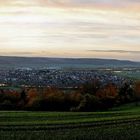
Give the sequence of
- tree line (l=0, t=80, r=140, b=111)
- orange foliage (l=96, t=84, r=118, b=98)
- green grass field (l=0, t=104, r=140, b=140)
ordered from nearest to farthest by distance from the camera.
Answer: green grass field (l=0, t=104, r=140, b=140)
tree line (l=0, t=80, r=140, b=111)
orange foliage (l=96, t=84, r=118, b=98)

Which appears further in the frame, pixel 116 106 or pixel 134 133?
pixel 116 106

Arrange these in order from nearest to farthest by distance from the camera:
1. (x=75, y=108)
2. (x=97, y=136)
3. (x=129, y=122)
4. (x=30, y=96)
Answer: (x=97, y=136)
(x=129, y=122)
(x=75, y=108)
(x=30, y=96)

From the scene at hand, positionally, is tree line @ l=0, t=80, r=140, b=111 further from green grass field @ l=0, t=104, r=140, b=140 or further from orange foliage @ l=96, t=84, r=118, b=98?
green grass field @ l=0, t=104, r=140, b=140

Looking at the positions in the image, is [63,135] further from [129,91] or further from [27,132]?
→ [129,91]

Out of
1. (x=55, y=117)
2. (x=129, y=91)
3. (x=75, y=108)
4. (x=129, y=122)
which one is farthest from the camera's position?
(x=129, y=91)

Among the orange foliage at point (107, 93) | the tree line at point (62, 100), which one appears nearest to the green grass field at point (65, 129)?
the tree line at point (62, 100)

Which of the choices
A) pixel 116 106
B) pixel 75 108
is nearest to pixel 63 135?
pixel 75 108

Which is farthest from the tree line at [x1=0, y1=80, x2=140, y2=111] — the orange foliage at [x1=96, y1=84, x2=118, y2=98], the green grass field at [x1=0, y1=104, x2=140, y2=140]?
the green grass field at [x1=0, y1=104, x2=140, y2=140]

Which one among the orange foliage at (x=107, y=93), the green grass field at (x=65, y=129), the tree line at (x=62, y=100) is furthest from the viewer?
the orange foliage at (x=107, y=93)

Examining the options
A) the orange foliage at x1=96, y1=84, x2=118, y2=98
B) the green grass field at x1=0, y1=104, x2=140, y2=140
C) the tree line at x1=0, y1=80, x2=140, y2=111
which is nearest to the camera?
the green grass field at x1=0, y1=104, x2=140, y2=140

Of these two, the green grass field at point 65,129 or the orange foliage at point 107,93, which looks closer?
the green grass field at point 65,129

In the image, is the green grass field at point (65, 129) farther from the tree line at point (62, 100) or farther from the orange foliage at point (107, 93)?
the orange foliage at point (107, 93)
